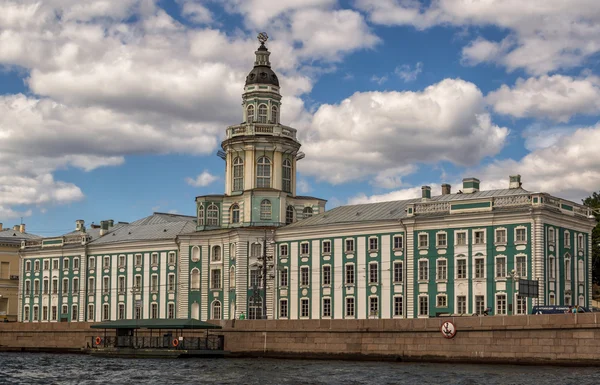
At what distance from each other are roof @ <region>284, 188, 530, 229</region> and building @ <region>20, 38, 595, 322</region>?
247mm

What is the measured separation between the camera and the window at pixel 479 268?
8375 centimetres

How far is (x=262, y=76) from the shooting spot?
10619 cm

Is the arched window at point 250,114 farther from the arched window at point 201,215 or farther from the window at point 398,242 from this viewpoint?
the window at point 398,242

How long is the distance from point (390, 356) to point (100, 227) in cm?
6267

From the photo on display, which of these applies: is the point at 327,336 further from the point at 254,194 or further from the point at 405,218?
the point at 254,194

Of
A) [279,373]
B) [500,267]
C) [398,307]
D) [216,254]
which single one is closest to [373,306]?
[398,307]

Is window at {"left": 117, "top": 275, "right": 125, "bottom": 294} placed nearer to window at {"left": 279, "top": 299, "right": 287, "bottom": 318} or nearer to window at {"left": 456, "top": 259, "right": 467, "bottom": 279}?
window at {"left": 279, "top": 299, "right": 287, "bottom": 318}

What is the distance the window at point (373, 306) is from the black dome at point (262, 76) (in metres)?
27.3

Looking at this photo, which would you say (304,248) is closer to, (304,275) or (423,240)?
(304,275)

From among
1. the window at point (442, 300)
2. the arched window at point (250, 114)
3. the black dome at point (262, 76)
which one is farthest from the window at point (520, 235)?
the black dome at point (262, 76)

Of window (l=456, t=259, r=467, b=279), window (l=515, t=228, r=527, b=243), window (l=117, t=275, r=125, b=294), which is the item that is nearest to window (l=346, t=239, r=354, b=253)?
window (l=456, t=259, r=467, b=279)

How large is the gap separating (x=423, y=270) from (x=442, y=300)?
314 centimetres

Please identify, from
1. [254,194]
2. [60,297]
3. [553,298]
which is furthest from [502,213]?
[60,297]

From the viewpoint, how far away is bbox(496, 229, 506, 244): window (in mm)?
83012
